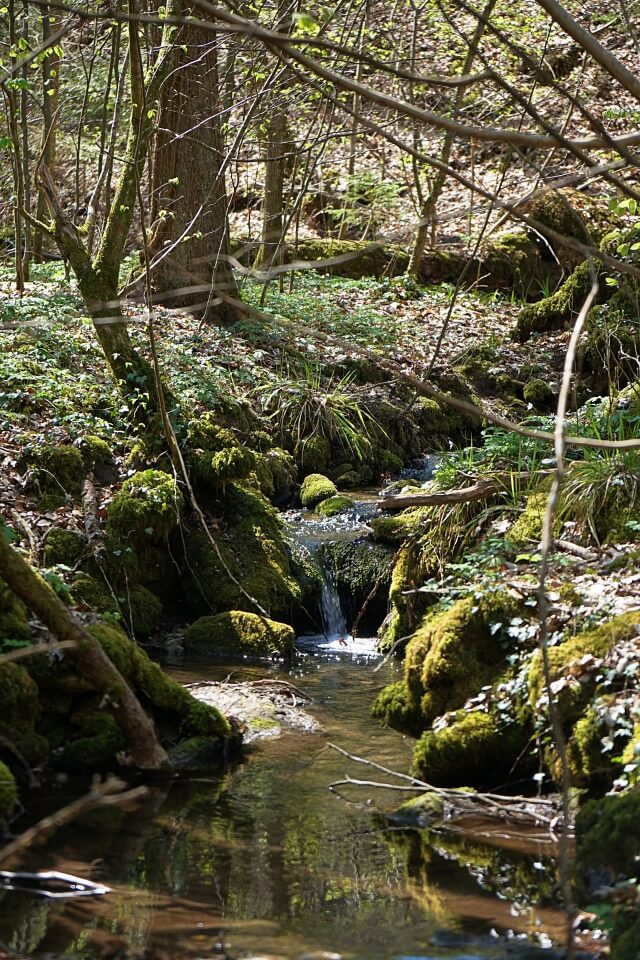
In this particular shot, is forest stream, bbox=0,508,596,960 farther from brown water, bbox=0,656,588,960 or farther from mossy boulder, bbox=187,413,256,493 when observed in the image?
mossy boulder, bbox=187,413,256,493

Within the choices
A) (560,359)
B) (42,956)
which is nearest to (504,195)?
(560,359)

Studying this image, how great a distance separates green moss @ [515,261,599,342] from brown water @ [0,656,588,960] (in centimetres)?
918

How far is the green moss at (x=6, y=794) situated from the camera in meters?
4.47

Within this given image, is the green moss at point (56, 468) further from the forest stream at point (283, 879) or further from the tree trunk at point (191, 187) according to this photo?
the tree trunk at point (191, 187)

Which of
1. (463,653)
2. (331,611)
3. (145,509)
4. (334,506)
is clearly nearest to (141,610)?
(145,509)

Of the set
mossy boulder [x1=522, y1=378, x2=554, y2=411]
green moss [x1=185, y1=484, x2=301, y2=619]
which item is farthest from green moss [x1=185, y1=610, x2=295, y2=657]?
mossy boulder [x1=522, y1=378, x2=554, y2=411]

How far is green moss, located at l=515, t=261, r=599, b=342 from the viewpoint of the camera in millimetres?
13367

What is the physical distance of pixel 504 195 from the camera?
19.2m

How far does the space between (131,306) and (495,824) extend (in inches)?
355

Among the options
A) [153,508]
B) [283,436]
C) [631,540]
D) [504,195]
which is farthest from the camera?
[504,195]

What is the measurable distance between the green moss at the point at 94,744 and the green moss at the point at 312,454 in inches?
247

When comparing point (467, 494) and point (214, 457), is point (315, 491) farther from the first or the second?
point (467, 494)

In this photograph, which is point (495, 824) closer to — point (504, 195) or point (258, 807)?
point (258, 807)

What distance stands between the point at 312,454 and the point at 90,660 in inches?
252
